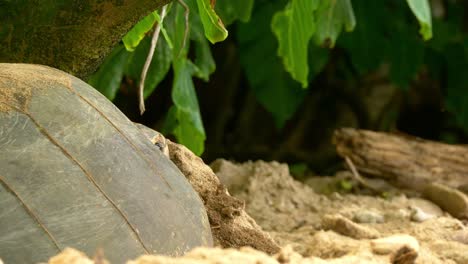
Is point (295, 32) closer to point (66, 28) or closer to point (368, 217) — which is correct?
point (368, 217)

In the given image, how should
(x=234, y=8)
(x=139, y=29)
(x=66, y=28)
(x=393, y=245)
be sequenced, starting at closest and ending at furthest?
(x=393, y=245)
(x=66, y=28)
(x=139, y=29)
(x=234, y=8)

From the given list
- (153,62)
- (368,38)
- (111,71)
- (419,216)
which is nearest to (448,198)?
(419,216)

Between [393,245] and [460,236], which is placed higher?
[393,245]

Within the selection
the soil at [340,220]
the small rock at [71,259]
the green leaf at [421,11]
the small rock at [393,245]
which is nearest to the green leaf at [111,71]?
the soil at [340,220]

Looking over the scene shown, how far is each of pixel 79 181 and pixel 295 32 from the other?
56.1 inches

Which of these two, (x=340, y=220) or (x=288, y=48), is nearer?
(x=340, y=220)

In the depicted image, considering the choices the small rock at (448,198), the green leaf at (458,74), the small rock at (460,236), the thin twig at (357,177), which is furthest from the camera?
the green leaf at (458,74)

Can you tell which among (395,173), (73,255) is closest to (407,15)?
(395,173)

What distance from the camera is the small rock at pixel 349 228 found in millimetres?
2235

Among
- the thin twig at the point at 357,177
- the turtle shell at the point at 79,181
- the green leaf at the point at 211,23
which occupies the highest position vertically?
the green leaf at the point at 211,23

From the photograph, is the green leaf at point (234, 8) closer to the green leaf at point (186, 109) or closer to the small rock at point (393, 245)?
the green leaf at point (186, 109)

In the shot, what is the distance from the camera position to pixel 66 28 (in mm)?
1959

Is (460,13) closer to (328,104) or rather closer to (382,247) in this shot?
(328,104)

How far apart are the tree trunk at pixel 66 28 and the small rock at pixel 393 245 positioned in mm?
686
